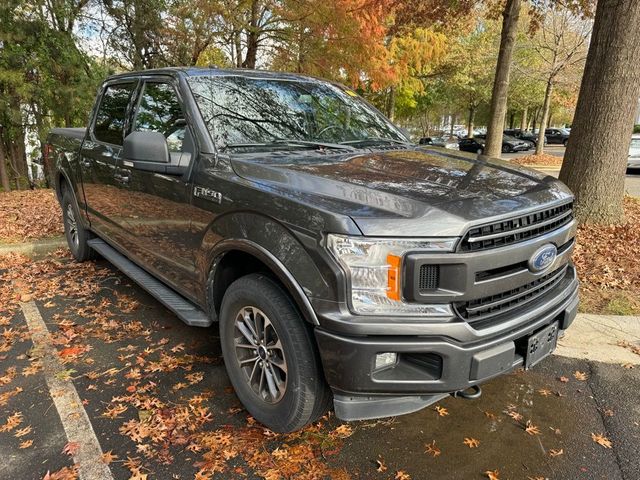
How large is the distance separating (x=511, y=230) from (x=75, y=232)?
5.09 meters

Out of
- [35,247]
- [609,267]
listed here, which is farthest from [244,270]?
[35,247]

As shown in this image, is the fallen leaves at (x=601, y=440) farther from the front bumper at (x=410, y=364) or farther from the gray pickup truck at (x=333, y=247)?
the front bumper at (x=410, y=364)

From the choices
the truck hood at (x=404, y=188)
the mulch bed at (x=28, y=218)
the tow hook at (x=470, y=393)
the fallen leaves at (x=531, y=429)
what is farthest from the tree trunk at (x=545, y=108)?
the tow hook at (x=470, y=393)

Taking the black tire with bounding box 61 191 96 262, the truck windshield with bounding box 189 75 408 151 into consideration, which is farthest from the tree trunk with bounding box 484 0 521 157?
the black tire with bounding box 61 191 96 262

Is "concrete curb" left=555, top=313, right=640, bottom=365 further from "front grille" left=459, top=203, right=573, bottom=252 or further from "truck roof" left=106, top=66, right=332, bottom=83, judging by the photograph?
"truck roof" left=106, top=66, right=332, bottom=83

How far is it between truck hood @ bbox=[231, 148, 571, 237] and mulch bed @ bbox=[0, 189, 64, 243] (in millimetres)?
5245

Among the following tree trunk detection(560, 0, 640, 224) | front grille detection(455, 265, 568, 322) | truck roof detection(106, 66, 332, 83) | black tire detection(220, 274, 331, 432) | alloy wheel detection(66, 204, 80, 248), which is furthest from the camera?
alloy wheel detection(66, 204, 80, 248)

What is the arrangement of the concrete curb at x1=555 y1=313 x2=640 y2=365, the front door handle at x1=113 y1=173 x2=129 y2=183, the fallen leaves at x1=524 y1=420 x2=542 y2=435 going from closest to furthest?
1. the fallen leaves at x1=524 y1=420 x2=542 y2=435
2. the concrete curb at x1=555 y1=313 x2=640 y2=365
3. the front door handle at x1=113 y1=173 x2=129 y2=183

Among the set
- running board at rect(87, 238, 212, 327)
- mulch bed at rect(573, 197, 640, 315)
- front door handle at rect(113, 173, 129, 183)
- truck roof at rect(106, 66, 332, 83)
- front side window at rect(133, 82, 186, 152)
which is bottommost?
mulch bed at rect(573, 197, 640, 315)

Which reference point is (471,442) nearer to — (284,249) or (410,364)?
(410,364)

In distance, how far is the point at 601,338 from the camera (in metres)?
3.76

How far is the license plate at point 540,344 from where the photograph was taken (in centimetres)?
237

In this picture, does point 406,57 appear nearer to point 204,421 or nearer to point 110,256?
point 110,256

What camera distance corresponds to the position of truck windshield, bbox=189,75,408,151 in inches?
122
